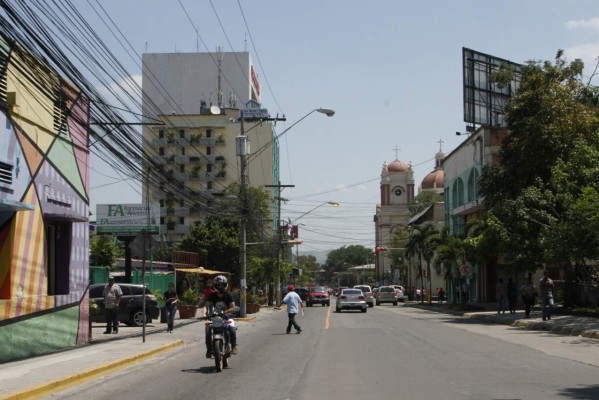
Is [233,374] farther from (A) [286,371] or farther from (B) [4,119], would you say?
(B) [4,119]

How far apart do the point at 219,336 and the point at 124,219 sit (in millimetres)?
26223

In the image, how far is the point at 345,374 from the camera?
13961 mm

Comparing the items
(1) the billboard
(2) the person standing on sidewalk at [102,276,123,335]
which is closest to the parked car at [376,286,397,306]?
(1) the billboard

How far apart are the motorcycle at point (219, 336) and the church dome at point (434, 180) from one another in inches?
3925

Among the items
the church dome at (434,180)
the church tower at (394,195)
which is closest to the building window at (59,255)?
the church dome at (434,180)

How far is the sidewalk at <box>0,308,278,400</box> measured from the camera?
12389 millimetres

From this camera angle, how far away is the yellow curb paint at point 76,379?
11.7 metres

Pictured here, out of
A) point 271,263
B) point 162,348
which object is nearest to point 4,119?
point 162,348

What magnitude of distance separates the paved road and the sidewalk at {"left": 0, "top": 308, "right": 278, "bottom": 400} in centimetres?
36

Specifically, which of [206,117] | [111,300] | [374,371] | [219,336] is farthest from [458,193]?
[206,117]

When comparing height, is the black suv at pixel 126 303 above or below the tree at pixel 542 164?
below

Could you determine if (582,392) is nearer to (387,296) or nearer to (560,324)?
(560,324)

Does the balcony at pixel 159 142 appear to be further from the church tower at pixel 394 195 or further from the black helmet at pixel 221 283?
the black helmet at pixel 221 283

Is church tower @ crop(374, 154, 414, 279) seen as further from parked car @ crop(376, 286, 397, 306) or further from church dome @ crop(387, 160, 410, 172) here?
parked car @ crop(376, 286, 397, 306)
